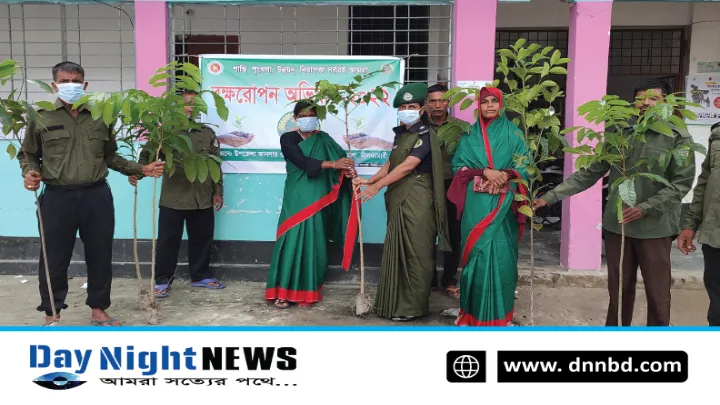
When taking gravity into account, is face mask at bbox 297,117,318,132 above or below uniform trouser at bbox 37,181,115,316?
above

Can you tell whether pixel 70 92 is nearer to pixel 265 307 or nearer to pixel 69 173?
pixel 69 173

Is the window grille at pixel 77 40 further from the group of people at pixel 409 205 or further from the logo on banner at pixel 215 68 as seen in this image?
the group of people at pixel 409 205

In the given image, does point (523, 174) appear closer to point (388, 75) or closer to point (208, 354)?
point (388, 75)

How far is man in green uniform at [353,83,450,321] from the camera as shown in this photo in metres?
4.19

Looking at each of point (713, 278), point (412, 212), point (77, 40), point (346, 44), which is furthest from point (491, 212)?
point (77, 40)

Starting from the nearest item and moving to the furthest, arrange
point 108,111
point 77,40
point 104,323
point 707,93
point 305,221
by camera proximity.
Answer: point 108,111 < point 104,323 < point 305,221 < point 77,40 < point 707,93

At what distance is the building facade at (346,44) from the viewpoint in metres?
5.05

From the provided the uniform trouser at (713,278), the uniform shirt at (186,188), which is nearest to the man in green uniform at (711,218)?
the uniform trouser at (713,278)

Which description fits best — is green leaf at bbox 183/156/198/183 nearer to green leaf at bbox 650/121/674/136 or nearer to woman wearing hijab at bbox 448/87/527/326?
woman wearing hijab at bbox 448/87/527/326

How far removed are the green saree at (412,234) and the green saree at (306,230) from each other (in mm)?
400

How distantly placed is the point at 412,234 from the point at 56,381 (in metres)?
2.50

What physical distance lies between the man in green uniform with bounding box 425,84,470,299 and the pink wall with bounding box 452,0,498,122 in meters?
0.31

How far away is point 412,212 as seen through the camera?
4219 mm

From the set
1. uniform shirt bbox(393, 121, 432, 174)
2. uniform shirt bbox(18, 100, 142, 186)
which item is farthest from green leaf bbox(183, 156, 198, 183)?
uniform shirt bbox(393, 121, 432, 174)
